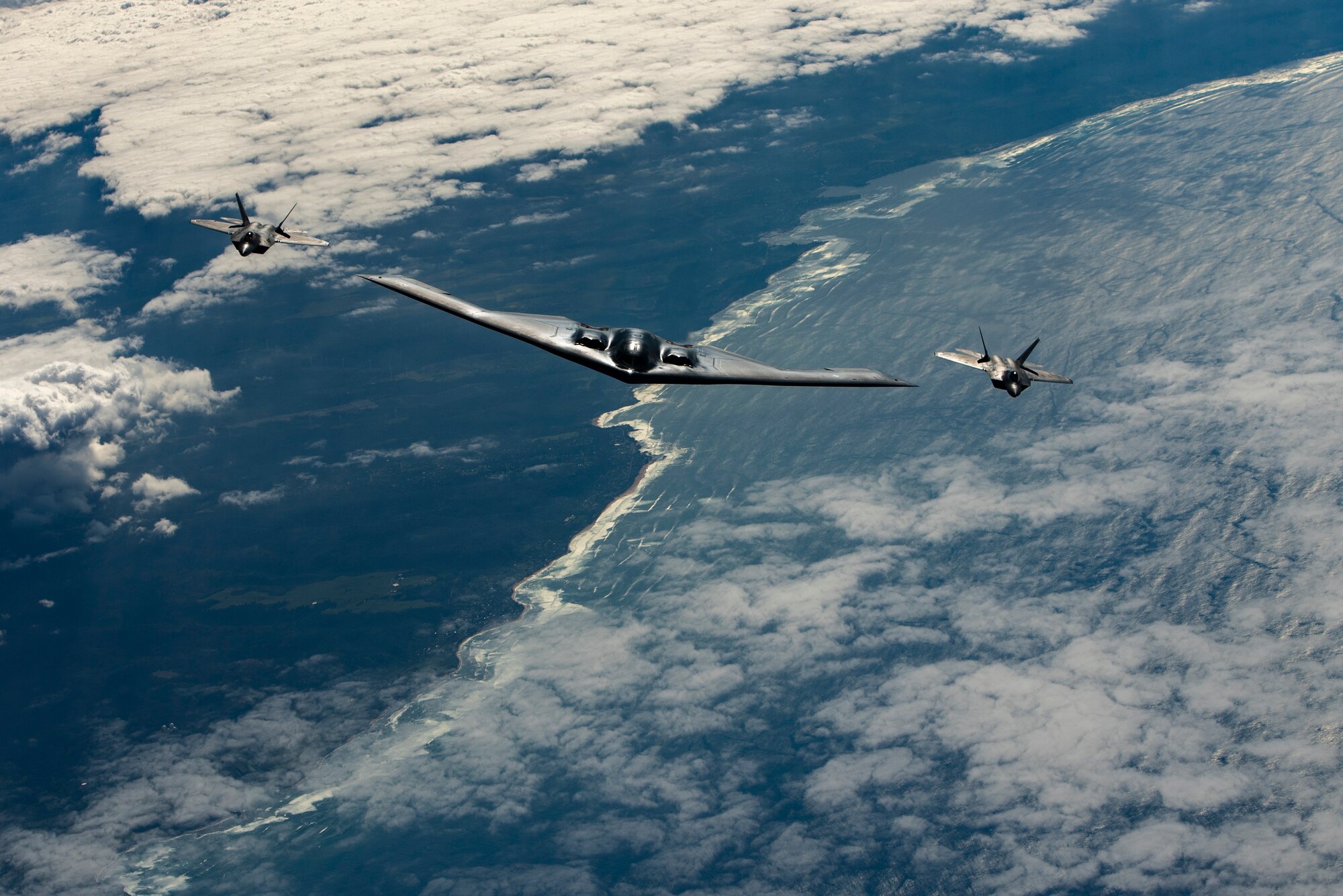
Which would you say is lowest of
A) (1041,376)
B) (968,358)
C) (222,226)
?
(1041,376)

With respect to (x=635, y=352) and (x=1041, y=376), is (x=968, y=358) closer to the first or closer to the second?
(x=1041, y=376)

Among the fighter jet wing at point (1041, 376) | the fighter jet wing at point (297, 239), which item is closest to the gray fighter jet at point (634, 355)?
the fighter jet wing at point (1041, 376)

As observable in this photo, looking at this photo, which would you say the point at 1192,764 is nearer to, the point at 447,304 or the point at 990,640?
the point at 990,640

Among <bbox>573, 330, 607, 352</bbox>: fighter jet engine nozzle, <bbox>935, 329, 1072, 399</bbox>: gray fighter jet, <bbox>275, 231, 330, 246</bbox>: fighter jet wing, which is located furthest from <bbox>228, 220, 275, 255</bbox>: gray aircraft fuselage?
<bbox>935, 329, 1072, 399</bbox>: gray fighter jet

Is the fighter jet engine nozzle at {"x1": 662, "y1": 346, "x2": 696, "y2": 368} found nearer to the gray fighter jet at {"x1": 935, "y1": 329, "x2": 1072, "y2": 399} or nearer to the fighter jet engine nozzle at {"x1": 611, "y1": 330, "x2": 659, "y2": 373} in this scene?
the fighter jet engine nozzle at {"x1": 611, "y1": 330, "x2": 659, "y2": 373}

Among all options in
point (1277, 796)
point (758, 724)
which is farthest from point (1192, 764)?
point (758, 724)

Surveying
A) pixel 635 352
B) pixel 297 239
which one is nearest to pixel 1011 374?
pixel 635 352

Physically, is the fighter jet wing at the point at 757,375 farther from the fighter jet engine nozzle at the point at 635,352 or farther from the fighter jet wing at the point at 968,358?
the fighter jet wing at the point at 968,358
